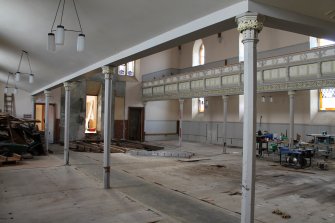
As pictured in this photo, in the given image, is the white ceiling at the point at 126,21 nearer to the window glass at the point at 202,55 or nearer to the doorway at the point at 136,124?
the doorway at the point at 136,124

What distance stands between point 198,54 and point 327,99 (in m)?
12.0

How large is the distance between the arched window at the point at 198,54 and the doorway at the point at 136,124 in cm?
613

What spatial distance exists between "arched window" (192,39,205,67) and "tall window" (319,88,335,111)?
10998 mm

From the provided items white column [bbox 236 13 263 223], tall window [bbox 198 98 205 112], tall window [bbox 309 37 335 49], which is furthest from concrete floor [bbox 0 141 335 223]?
tall window [bbox 198 98 205 112]

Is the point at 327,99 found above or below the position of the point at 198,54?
below

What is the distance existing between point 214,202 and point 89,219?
300cm

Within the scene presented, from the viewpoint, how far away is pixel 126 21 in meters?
5.57

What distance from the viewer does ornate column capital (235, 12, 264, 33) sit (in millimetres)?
4078

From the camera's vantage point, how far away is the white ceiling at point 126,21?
434 centimetres

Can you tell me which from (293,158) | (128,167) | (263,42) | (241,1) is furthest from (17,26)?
(263,42)

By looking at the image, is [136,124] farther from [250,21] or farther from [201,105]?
[250,21]

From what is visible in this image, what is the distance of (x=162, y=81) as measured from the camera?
22.4 m

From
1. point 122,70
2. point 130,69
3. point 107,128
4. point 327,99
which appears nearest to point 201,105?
point 130,69

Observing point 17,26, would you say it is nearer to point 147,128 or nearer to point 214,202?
point 214,202
